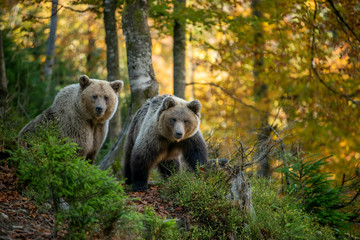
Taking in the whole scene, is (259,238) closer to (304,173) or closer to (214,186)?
(214,186)

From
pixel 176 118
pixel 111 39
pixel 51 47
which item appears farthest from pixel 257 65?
pixel 176 118

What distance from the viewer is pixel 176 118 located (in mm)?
6531

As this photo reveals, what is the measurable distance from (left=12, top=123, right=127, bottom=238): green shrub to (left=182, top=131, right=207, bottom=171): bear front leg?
2662 mm

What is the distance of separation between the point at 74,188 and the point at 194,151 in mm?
3066

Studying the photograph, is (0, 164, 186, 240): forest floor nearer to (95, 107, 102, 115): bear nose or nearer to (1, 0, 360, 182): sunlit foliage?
(95, 107, 102, 115): bear nose

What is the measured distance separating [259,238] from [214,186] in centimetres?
98

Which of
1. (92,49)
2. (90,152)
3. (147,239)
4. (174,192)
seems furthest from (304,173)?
(92,49)

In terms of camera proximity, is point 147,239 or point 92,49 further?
point 92,49

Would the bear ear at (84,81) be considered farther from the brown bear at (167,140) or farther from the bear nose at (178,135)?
the bear nose at (178,135)

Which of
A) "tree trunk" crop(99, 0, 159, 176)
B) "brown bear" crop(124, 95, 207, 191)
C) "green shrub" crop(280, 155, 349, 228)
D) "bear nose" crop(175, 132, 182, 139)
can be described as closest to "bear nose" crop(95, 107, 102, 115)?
"brown bear" crop(124, 95, 207, 191)

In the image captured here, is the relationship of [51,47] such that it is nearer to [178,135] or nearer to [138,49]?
[138,49]

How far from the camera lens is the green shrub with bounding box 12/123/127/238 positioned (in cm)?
379

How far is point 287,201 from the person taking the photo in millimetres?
6027

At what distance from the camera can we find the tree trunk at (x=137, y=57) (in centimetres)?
826
